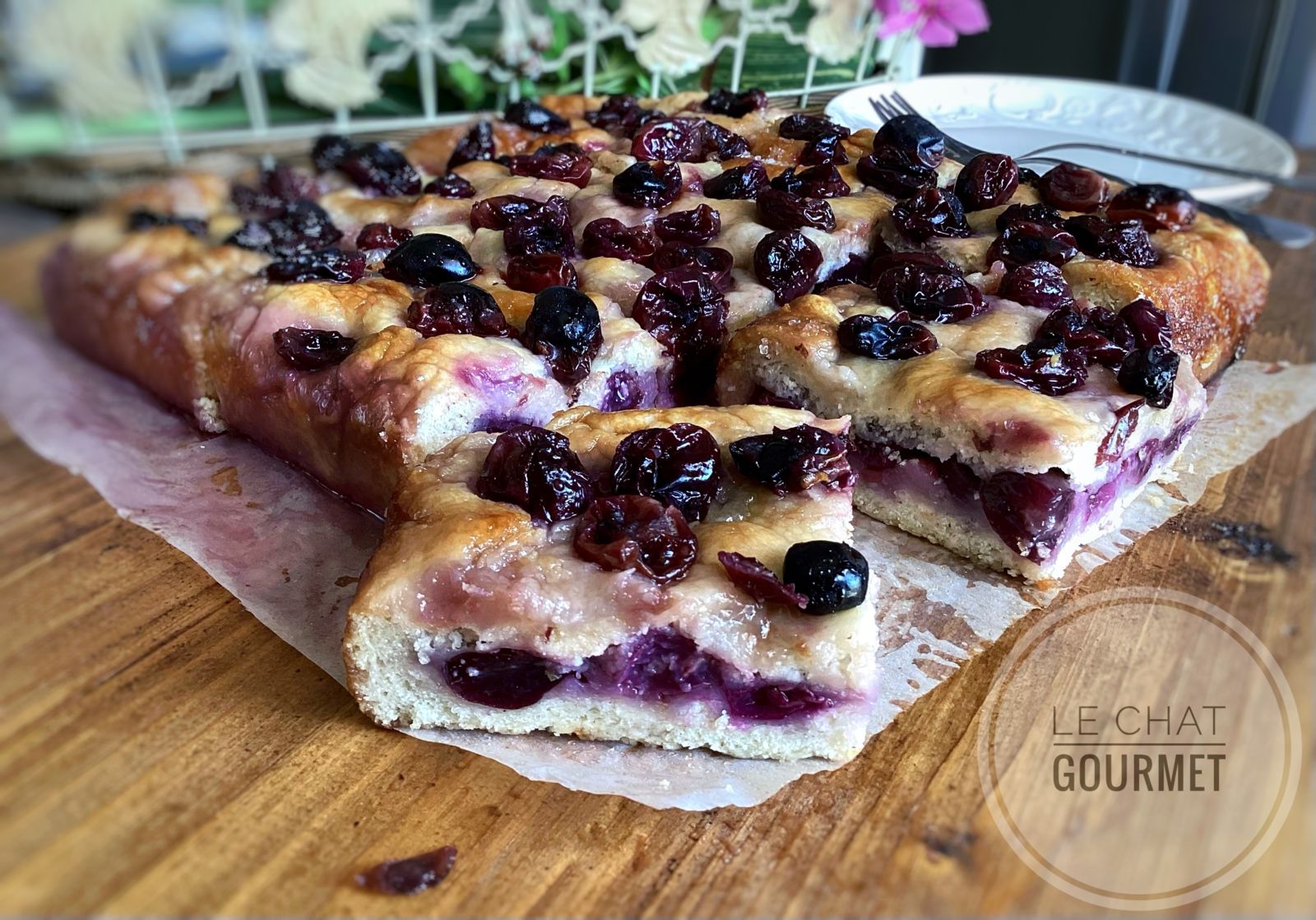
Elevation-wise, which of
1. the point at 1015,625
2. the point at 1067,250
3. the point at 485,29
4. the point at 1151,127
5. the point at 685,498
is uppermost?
the point at 485,29

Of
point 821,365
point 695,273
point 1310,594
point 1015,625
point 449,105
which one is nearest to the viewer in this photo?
point 1310,594


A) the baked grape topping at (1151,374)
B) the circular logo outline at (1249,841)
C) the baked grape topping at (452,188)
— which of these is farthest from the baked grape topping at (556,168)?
the circular logo outline at (1249,841)

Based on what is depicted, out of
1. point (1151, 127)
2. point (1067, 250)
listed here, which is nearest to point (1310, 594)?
point (1067, 250)

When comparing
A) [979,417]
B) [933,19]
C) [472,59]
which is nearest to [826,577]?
[979,417]

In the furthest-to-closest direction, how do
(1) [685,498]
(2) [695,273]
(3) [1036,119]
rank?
(3) [1036,119] < (2) [695,273] < (1) [685,498]

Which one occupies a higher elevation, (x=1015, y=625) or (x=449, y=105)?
(x=449, y=105)

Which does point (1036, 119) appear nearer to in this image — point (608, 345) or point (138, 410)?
point (608, 345)

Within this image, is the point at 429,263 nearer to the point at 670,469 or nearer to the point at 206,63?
the point at 670,469

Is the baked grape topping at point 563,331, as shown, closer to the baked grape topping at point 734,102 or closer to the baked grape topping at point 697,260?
the baked grape topping at point 697,260

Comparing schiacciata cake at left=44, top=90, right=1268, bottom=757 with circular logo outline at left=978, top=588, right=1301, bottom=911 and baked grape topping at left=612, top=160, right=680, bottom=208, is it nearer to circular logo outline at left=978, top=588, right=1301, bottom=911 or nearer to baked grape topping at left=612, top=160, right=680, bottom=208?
baked grape topping at left=612, top=160, right=680, bottom=208
